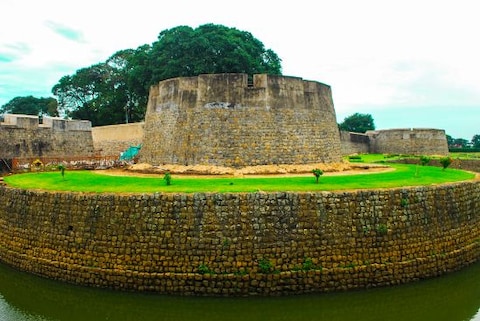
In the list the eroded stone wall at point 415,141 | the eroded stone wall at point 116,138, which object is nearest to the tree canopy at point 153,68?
the eroded stone wall at point 116,138

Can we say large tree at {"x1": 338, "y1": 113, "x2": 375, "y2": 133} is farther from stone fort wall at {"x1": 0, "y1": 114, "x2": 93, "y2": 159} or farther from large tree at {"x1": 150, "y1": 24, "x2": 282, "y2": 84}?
stone fort wall at {"x1": 0, "y1": 114, "x2": 93, "y2": 159}

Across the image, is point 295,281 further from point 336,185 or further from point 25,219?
point 25,219

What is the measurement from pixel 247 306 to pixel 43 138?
17.3 m

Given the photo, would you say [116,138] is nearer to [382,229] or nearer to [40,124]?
[40,124]

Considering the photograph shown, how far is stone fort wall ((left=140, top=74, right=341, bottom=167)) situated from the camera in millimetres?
15432

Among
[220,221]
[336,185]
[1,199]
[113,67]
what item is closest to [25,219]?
[1,199]

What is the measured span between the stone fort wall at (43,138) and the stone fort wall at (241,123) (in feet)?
26.9

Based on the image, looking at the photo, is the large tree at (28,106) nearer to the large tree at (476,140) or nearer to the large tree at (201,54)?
the large tree at (201,54)

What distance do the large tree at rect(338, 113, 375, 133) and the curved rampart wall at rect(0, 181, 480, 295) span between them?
45340 millimetres

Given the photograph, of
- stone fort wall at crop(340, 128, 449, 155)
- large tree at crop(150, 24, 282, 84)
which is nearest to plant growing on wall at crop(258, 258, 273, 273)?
large tree at crop(150, 24, 282, 84)

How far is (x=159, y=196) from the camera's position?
9.41 metres

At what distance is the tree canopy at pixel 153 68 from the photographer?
92.9 feet

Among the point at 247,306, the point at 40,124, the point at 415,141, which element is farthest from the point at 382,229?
the point at 415,141

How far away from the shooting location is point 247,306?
8.66m
